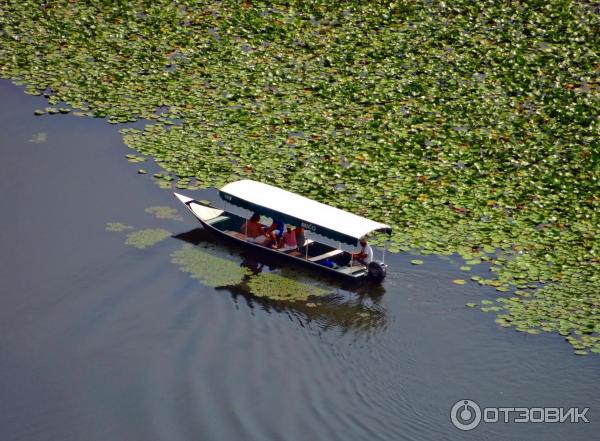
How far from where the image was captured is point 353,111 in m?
25.2

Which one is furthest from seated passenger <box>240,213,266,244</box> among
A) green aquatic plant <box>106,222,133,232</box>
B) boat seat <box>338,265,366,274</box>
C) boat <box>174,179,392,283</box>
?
green aquatic plant <box>106,222,133,232</box>

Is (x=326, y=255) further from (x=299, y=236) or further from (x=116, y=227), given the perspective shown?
(x=116, y=227)

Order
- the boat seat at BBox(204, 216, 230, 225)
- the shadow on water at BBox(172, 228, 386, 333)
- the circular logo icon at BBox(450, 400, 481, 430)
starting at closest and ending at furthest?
1. the circular logo icon at BBox(450, 400, 481, 430)
2. the shadow on water at BBox(172, 228, 386, 333)
3. the boat seat at BBox(204, 216, 230, 225)

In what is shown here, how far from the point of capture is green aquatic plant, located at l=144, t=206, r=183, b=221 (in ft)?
70.0

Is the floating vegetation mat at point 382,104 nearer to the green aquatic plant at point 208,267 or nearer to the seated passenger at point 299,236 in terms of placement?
the seated passenger at point 299,236

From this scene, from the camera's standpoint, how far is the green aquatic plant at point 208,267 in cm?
1959

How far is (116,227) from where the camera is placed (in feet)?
68.3

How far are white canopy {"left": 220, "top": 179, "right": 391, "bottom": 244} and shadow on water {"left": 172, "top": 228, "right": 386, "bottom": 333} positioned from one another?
990 millimetres

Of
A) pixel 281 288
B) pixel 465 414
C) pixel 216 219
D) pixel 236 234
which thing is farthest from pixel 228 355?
pixel 216 219

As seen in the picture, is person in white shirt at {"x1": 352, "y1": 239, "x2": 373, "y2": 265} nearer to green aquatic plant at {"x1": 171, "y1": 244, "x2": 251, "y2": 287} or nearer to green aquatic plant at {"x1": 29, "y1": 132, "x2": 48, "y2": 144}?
green aquatic plant at {"x1": 171, "y1": 244, "x2": 251, "y2": 287}

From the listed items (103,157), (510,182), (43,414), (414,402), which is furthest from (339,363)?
(103,157)

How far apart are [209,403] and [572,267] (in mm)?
8224

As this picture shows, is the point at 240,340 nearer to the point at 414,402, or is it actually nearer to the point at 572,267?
the point at 414,402

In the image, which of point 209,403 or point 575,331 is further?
point 575,331
